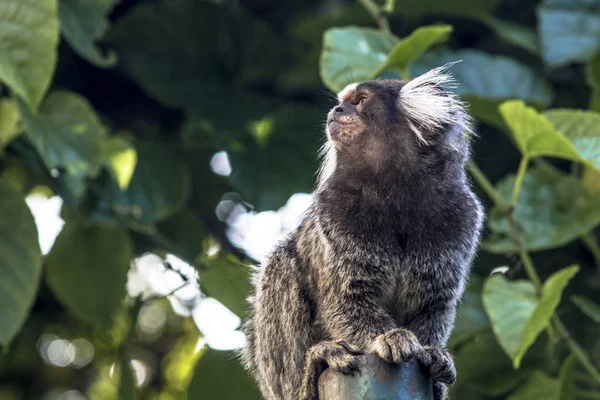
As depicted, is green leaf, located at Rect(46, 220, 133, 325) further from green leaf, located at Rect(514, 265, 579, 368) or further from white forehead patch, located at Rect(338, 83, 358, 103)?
green leaf, located at Rect(514, 265, 579, 368)

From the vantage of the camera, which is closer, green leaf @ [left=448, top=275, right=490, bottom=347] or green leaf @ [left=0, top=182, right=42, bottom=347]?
green leaf @ [left=0, top=182, right=42, bottom=347]

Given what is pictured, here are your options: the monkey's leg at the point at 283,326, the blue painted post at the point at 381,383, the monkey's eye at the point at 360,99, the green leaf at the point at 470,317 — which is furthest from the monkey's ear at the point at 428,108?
the green leaf at the point at 470,317

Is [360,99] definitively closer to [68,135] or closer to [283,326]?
[283,326]

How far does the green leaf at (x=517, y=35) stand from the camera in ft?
15.5

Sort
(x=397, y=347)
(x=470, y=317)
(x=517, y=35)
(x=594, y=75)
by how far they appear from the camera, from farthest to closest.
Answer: (x=517, y=35) < (x=594, y=75) < (x=470, y=317) < (x=397, y=347)

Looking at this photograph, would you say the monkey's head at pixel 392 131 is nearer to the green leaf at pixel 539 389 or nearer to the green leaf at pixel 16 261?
the green leaf at pixel 539 389

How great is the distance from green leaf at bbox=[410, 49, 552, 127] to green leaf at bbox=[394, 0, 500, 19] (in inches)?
8.4

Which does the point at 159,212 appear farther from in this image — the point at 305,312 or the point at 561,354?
the point at 561,354

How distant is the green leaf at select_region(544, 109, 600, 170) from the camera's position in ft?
11.6

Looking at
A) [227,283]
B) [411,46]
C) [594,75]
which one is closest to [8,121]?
[227,283]

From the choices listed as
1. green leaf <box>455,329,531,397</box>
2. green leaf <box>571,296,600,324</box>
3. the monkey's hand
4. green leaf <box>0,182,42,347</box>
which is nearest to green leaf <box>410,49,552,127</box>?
green leaf <box>571,296,600,324</box>

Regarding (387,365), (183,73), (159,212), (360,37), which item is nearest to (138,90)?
(183,73)

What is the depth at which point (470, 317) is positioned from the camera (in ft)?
14.1

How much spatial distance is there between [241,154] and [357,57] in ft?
4.32
